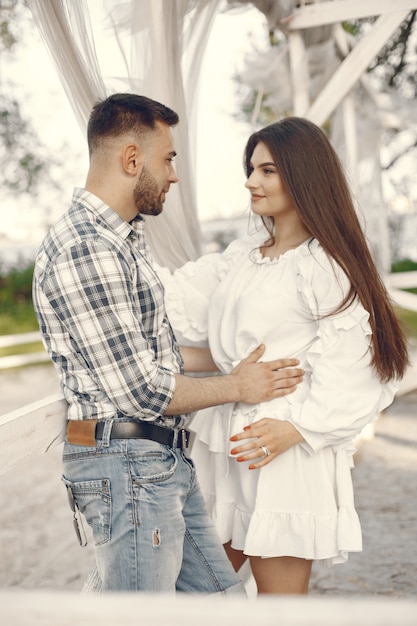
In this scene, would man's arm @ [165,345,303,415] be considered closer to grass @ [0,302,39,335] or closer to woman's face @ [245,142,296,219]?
woman's face @ [245,142,296,219]

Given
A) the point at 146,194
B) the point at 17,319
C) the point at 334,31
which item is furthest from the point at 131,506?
the point at 17,319

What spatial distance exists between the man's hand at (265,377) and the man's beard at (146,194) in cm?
53

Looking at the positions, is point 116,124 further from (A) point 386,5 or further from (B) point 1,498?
(B) point 1,498

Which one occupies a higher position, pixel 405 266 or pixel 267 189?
pixel 267 189

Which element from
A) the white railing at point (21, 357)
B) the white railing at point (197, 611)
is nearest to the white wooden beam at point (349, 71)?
the white railing at point (197, 611)

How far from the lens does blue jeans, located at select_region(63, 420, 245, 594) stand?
1.79 metres

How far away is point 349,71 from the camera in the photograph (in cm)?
371

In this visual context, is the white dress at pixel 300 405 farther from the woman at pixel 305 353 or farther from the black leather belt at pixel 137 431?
the black leather belt at pixel 137 431

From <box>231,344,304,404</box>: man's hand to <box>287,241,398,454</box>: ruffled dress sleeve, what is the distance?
53 mm

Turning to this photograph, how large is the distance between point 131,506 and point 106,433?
0.19m

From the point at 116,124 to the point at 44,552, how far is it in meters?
2.79

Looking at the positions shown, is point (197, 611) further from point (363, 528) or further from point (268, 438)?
point (363, 528)

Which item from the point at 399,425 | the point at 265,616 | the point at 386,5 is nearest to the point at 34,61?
the point at 399,425

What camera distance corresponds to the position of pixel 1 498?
197 inches
